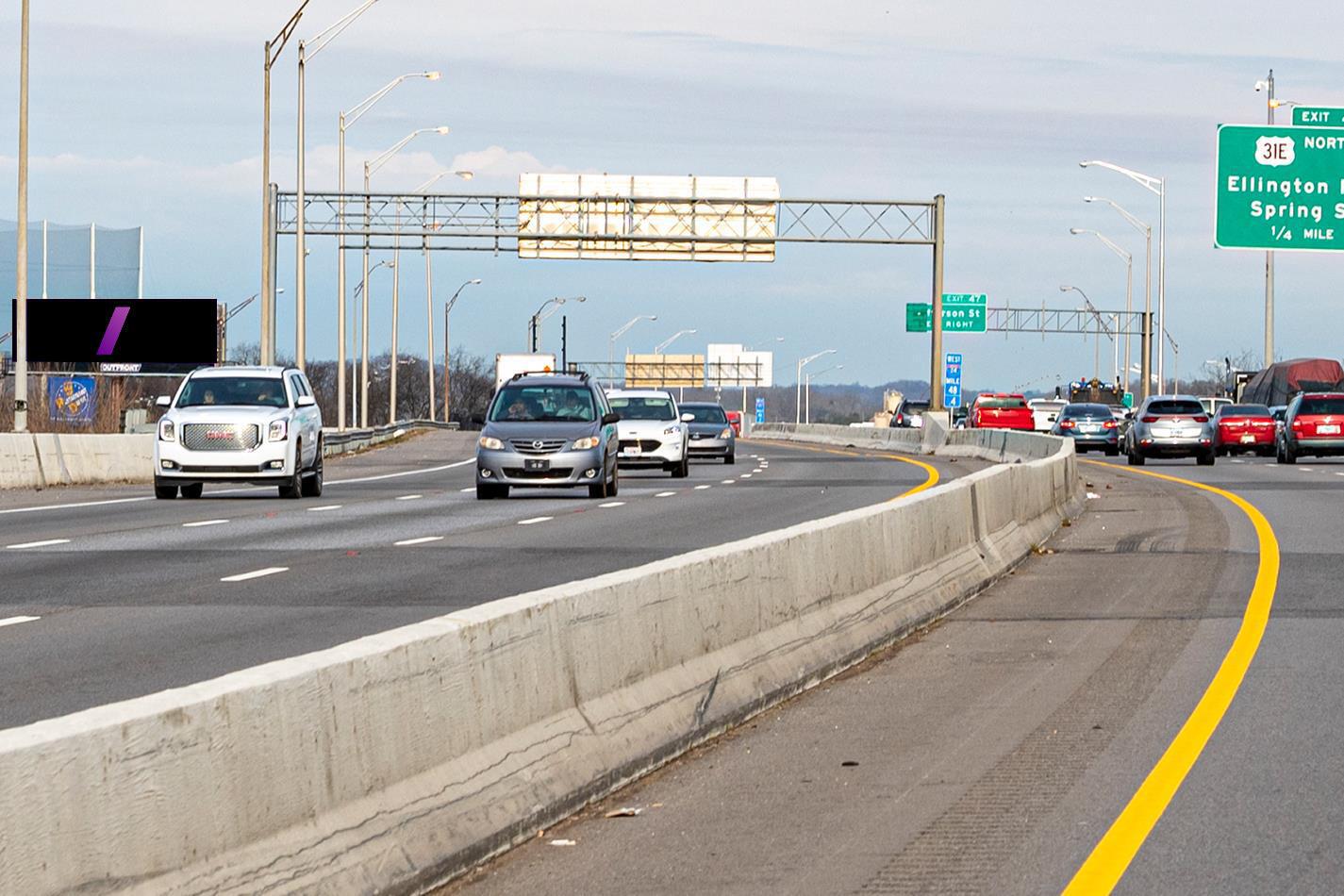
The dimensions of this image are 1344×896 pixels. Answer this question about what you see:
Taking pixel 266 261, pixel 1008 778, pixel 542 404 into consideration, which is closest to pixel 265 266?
pixel 266 261

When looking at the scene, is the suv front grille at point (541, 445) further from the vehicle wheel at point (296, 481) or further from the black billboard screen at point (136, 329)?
the black billboard screen at point (136, 329)

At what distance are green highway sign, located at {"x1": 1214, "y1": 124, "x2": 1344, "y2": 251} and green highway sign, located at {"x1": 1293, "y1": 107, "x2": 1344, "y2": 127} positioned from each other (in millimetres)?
230

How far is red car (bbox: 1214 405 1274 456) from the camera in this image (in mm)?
58188

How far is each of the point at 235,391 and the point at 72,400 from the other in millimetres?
46807

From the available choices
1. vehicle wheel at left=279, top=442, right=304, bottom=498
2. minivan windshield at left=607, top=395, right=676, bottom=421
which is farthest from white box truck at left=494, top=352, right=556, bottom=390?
vehicle wheel at left=279, top=442, right=304, bottom=498

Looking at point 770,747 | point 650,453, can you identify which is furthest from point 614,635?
point 650,453

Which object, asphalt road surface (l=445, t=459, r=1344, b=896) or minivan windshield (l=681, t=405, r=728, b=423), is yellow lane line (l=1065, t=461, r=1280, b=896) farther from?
minivan windshield (l=681, t=405, r=728, b=423)

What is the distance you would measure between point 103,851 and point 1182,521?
21.8 m

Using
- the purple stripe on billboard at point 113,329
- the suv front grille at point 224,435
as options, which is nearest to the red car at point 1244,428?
the suv front grille at point 224,435

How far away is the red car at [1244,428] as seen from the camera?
5819 centimetres

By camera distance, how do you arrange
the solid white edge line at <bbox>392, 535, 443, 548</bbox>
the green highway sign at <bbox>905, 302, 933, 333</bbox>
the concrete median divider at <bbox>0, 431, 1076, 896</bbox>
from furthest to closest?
the green highway sign at <bbox>905, 302, 933, 333</bbox>, the solid white edge line at <bbox>392, 535, 443, 548</bbox>, the concrete median divider at <bbox>0, 431, 1076, 896</bbox>

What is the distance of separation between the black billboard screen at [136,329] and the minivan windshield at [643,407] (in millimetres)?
35966

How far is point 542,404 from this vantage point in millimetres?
31938

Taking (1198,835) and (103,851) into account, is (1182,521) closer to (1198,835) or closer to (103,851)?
(1198,835)
